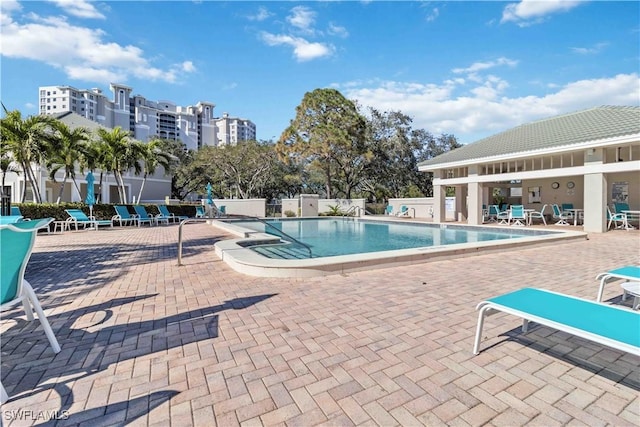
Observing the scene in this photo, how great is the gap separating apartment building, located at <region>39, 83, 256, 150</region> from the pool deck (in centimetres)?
10356

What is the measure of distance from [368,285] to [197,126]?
132 meters

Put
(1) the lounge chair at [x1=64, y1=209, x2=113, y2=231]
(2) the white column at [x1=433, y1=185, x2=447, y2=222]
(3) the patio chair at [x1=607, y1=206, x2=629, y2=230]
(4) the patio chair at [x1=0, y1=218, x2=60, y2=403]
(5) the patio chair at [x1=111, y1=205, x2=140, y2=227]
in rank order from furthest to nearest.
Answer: (2) the white column at [x1=433, y1=185, x2=447, y2=222] < (5) the patio chair at [x1=111, y1=205, x2=140, y2=227] < (1) the lounge chair at [x1=64, y1=209, x2=113, y2=231] < (3) the patio chair at [x1=607, y1=206, x2=629, y2=230] < (4) the patio chair at [x1=0, y1=218, x2=60, y2=403]

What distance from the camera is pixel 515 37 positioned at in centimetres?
1388

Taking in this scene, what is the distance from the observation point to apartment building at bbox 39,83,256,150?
356 feet

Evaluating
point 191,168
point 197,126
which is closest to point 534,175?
point 191,168

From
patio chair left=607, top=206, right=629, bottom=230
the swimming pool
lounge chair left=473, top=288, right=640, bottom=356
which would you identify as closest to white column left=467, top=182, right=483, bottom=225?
the swimming pool

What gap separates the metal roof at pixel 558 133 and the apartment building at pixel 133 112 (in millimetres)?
92237

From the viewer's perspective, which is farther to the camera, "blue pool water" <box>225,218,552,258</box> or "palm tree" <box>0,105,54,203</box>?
"palm tree" <box>0,105,54,203</box>

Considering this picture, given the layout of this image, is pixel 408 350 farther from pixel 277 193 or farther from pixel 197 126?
pixel 197 126

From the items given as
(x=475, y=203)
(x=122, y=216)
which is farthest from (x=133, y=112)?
(x=475, y=203)

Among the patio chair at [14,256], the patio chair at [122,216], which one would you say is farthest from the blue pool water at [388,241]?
the patio chair at [14,256]

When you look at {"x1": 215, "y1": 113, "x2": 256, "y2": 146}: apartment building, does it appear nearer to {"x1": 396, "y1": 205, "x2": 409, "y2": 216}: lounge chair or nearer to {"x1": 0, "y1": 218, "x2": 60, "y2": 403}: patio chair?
{"x1": 396, "y1": 205, "x2": 409, "y2": 216}: lounge chair

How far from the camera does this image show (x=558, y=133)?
15.8m

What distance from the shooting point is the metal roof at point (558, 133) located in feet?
43.5
